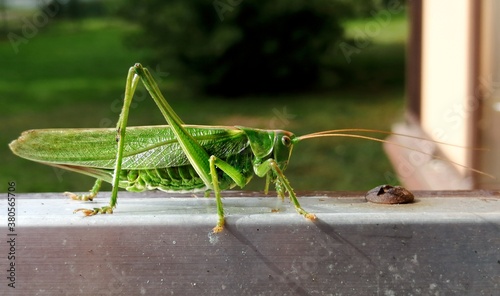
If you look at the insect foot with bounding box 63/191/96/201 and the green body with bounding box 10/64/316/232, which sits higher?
the green body with bounding box 10/64/316/232

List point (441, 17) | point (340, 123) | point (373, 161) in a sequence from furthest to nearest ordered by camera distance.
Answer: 1. point (340, 123)
2. point (373, 161)
3. point (441, 17)

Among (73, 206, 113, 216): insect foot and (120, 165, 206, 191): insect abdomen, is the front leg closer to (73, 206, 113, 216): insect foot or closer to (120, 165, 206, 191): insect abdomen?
(120, 165, 206, 191): insect abdomen

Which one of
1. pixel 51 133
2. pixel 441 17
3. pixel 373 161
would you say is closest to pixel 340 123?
pixel 373 161

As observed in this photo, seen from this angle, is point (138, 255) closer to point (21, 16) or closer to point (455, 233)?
point (455, 233)
